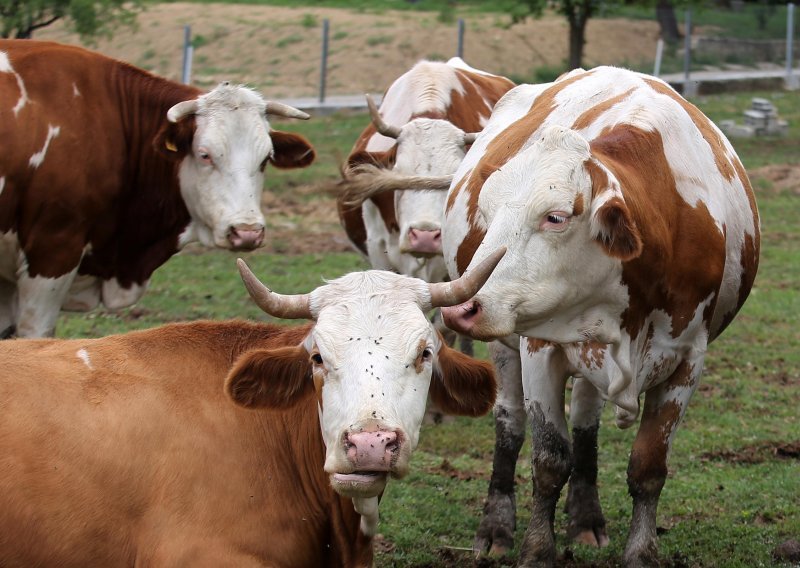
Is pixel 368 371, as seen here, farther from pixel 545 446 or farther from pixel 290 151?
pixel 290 151

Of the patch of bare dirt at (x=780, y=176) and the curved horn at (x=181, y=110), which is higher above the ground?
the curved horn at (x=181, y=110)

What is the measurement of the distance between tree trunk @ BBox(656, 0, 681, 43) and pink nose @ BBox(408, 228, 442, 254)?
83.2ft

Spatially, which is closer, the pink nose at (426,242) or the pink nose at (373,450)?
the pink nose at (373,450)

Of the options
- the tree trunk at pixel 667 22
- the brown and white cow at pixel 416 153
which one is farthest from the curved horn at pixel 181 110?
the tree trunk at pixel 667 22

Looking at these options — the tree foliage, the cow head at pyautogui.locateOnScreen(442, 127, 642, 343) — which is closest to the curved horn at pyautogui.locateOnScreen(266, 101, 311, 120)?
the cow head at pyautogui.locateOnScreen(442, 127, 642, 343)

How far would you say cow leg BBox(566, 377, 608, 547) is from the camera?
21.3 ft

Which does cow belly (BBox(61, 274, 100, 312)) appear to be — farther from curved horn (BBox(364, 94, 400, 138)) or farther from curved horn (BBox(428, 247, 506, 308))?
curved horn (BBox(428, 247, 506, 308))

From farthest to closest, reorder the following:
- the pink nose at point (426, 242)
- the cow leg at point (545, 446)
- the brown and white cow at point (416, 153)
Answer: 1. the brown and white cow at point (416, 153)
2. the pink nose at point (426, 242)
3. the cow leg at point (545, 446)

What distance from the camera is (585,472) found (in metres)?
6.62

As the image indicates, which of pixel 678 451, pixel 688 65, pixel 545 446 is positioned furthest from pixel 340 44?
pixel 545 446

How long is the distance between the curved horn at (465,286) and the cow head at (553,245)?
32 centimetres

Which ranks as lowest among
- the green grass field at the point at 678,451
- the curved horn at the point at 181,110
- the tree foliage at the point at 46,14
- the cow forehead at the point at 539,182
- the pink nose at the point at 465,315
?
the green grass field at the point at 678,451

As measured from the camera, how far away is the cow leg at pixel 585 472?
6496 millimetres

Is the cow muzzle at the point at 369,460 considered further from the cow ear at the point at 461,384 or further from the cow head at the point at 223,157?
the cow head at the point at 223,157
